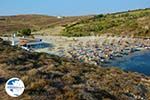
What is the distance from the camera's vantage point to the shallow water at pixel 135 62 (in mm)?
67438

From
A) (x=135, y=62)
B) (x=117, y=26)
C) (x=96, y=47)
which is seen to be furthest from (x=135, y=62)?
(x=117, y=26)

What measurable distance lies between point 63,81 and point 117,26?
108745mm

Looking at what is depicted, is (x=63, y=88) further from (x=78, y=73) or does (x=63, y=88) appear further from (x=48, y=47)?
(x=48, y=47)

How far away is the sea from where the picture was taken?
221ft

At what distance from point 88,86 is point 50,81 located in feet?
8.33

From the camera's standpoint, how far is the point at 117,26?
133 m

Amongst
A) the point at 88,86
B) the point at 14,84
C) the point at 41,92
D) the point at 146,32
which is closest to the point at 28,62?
the point at 88,86

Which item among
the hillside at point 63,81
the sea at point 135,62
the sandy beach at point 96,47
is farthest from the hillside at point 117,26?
the hillside at point 63,81

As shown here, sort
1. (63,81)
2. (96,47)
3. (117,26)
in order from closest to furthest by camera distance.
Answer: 1. (63,81)
2. (96,47)
3. (117,26)

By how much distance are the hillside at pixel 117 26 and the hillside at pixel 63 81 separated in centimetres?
9252

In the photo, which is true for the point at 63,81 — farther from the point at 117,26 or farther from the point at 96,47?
the point at 117,26

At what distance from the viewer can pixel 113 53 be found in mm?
90000

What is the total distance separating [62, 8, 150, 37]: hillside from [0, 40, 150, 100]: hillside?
92520 millimetres

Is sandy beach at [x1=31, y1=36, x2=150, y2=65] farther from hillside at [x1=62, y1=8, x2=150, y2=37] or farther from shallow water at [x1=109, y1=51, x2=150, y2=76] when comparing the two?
hillside at [x1=62, y1=8, x2=150, y2=37]
